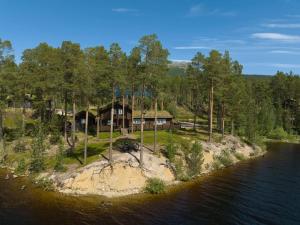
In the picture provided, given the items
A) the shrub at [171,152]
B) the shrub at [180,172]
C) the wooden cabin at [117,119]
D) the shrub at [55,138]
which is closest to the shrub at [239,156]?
the wooden cabin at [117,119]

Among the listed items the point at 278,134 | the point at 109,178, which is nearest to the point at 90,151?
the point at 109,178

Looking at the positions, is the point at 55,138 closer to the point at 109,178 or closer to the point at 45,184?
the point at 45,184

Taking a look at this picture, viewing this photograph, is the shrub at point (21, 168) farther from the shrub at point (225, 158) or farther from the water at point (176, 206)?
the shrub at point (225, 158)

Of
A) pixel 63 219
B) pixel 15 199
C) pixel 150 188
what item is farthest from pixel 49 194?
pixel 150 188

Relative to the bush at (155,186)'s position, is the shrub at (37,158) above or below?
above

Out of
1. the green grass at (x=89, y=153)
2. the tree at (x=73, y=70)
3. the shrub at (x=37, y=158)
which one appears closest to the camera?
the tree at (x=73, y=70)

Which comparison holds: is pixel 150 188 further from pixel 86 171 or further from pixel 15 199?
pixel 15 199
